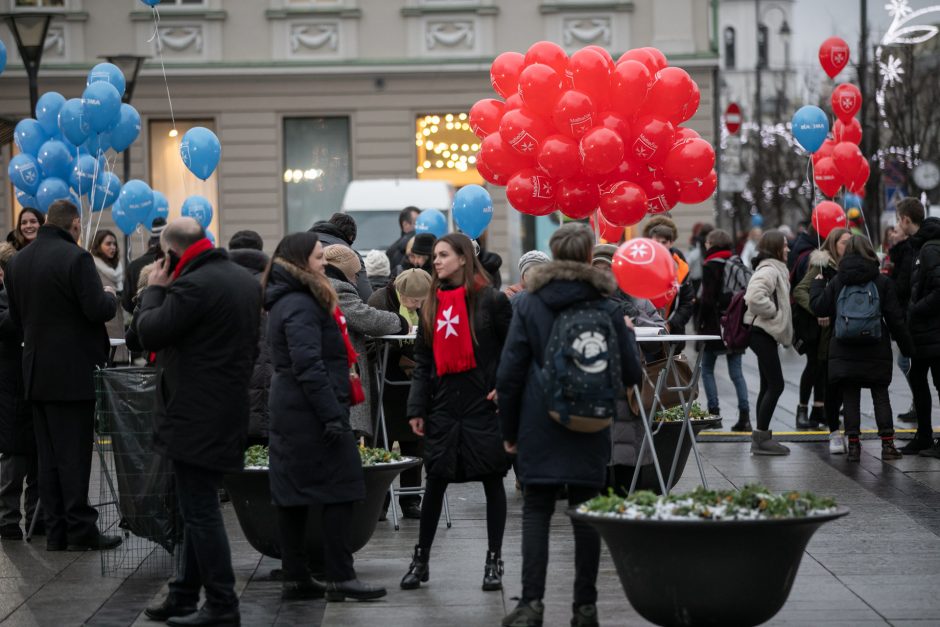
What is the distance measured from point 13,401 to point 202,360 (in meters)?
2.97

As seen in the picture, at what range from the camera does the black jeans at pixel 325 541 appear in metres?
7.29

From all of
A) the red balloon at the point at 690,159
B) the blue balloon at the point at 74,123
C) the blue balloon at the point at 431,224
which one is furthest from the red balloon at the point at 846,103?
the blue balloon at the point at 74,123

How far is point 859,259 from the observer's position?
11.6 metres

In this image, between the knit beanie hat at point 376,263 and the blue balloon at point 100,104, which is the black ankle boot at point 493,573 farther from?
the blue balloon at point 100,104

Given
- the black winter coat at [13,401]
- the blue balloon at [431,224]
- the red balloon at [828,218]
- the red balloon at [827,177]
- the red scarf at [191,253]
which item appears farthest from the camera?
the blue balloon at [431,224]

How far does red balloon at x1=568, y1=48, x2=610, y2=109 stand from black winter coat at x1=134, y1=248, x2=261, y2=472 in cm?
511

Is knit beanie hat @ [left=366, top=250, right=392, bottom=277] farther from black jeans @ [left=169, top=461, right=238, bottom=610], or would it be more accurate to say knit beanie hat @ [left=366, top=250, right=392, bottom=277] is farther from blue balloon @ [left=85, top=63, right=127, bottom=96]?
black jeans @ [left=169, top=461, right=238, bottom=610]

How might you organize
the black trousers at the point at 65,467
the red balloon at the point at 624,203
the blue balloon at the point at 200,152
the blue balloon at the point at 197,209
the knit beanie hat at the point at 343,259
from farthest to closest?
the blue balloon at the point at 197,209 → the blue balloon at the point at 200,152 → the red balloon at the point at 624,203 → the knit beanie hat at the point at 343,259 → the black trousers at the point at 65,467

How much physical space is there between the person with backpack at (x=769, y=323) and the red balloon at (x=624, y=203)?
5.13 ft

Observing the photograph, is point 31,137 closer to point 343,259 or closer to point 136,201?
point 136,201

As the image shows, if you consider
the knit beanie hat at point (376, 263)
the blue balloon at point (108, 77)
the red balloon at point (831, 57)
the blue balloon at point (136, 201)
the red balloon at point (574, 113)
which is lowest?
the knit beanie hat at point (376, 263)

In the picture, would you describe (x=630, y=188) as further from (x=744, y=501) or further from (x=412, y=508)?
(x=744, y=501)

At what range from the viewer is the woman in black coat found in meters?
7.11

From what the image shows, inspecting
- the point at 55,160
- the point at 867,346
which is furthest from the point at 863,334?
the point at 55,160
